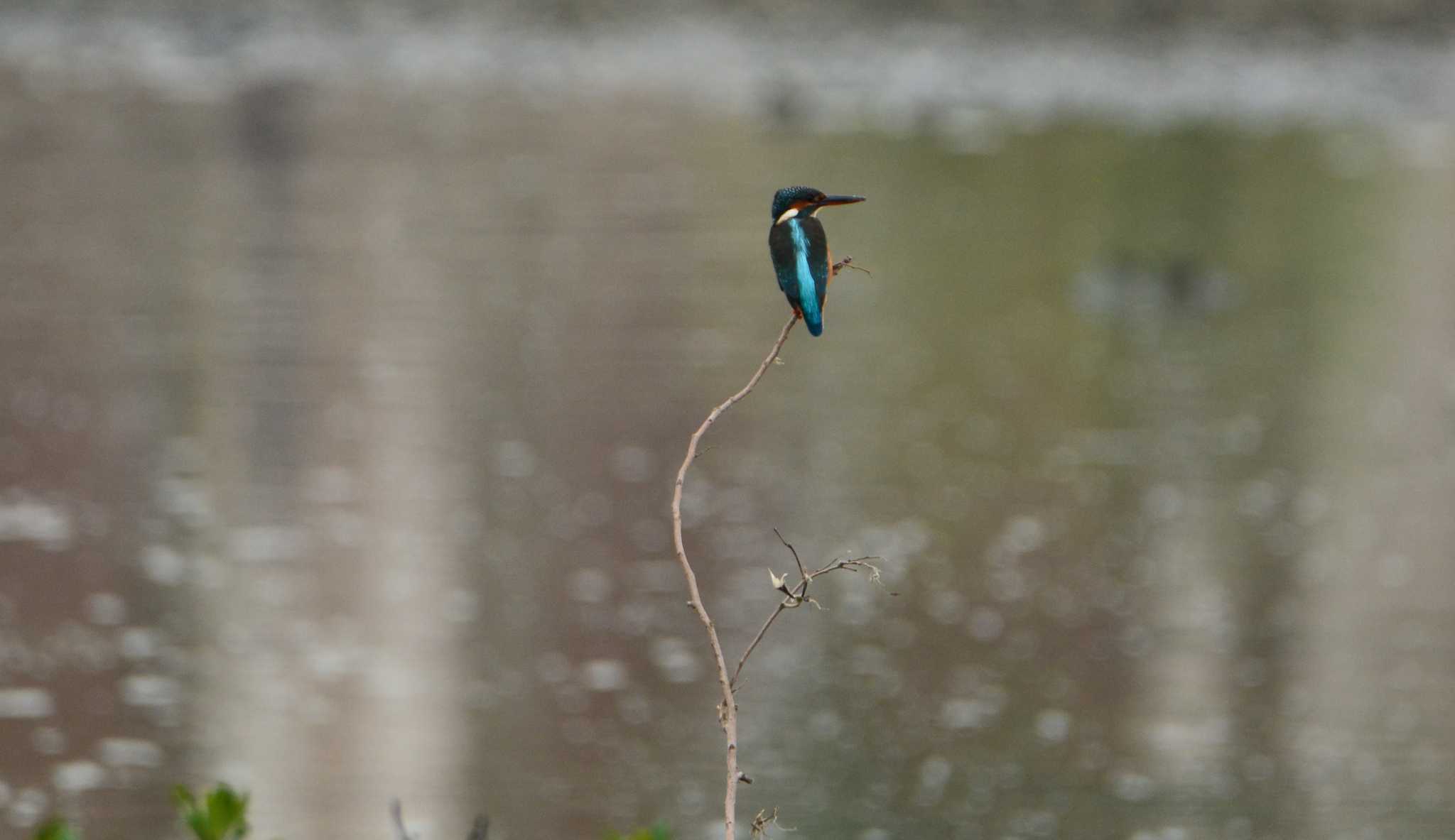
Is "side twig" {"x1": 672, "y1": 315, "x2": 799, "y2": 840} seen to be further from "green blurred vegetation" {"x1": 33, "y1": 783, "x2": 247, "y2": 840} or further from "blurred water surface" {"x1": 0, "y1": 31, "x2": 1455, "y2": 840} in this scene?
"blurred water surface" {"x1": 0, "y1": 31, "x2": 1455, "y2": 840}

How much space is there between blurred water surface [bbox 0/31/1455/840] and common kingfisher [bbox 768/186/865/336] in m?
6.99

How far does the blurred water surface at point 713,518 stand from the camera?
1234 centimetres

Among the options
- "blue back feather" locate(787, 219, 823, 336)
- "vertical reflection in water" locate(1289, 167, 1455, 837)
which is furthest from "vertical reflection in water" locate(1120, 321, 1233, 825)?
"blue back feather" locate(787, 219, 823, 336)

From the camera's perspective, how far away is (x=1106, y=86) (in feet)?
170

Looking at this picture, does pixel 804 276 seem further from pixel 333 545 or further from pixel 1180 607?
pixel 333 545

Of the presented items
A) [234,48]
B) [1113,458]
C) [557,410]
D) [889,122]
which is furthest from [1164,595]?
[234,48]

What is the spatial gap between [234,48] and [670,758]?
4447cm

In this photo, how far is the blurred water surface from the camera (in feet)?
40.5

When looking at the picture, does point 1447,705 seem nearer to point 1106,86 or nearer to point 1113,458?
point 1113,458

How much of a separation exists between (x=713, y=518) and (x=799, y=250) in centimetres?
1216

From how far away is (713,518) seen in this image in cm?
1691

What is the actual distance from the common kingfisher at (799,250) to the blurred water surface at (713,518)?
22.9 ft

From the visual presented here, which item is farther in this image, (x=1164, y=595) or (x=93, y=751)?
(x=1164, y=595)

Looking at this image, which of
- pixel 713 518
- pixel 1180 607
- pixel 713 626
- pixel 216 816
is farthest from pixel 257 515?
pixel 713 626
